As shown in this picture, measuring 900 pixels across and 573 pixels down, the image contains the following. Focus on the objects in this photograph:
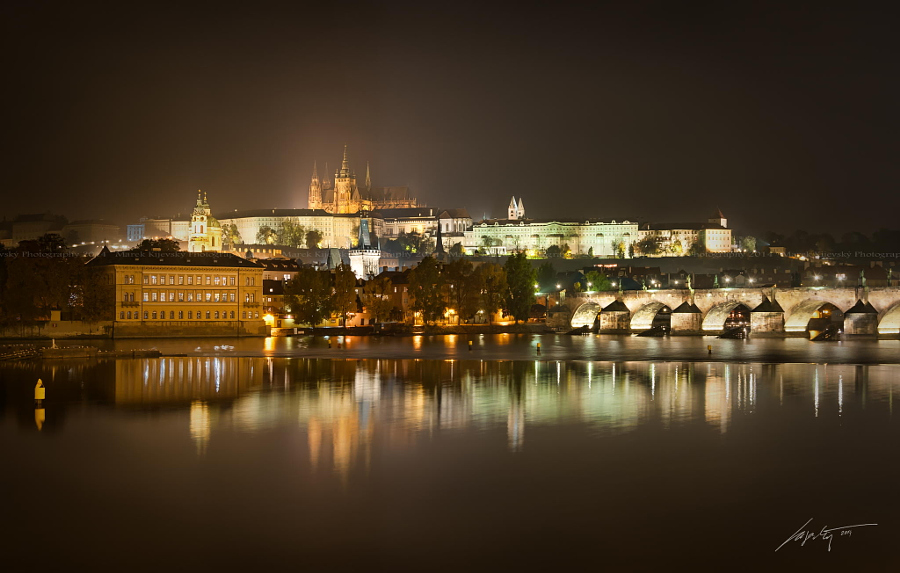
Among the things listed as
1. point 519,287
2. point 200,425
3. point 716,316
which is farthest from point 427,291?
point 200,425

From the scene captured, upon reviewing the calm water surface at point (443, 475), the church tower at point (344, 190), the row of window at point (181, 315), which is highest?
the church tower at point (344, 190)

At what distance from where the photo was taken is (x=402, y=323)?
246ft

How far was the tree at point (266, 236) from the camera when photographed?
535 feet

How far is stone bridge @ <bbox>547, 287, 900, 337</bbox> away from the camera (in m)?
57.5

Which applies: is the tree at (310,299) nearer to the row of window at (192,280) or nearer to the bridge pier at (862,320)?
the row of window at (192,280)

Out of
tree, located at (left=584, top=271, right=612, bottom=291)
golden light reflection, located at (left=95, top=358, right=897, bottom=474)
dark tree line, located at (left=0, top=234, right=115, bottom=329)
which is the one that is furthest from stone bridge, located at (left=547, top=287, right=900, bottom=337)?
dark tree line, located at (left=0, top=234, right=115, bottom=329)

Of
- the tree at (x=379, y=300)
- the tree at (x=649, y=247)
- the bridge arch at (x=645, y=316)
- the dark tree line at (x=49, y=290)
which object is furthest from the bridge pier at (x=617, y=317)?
the tree at (x=649, y=247)

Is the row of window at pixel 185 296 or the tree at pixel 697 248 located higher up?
the tree at pixel 697 248

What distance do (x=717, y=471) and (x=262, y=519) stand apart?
27.2ft

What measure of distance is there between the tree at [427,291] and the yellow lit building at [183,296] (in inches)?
520

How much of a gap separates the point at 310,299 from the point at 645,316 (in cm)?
2752

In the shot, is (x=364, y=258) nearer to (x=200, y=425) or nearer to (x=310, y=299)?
(x=310, y=299)

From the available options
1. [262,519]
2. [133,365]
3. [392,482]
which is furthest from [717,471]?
[133,365]

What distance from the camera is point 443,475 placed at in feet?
52.7
